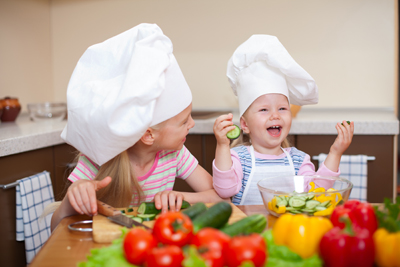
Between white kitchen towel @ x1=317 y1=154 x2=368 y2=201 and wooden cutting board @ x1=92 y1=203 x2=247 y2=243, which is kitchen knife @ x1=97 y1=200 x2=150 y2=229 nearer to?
wooden cutting board @ x1=92 y1=203 x2=247 y2=243

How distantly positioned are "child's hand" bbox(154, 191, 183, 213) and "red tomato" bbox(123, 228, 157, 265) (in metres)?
0.36

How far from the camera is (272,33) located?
2.45m

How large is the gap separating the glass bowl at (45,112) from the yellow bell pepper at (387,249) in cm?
198

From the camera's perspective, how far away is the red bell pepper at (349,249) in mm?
618

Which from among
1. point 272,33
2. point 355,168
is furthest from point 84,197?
point 272,33

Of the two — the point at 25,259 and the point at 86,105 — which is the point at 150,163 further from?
the point at 25,259

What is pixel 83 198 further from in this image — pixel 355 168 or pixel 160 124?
pixel 355 168

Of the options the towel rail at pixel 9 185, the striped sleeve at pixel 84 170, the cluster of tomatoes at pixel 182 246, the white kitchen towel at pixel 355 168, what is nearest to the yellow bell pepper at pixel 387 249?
the cluster of tomatoes at pixel 182 246

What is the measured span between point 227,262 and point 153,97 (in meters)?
0.49

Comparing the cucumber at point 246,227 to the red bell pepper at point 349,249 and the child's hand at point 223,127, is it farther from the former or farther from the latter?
the child's hand at point 223,127

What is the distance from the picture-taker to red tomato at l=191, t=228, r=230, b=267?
0.59 m

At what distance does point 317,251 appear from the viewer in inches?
26.8

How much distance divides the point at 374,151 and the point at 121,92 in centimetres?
136

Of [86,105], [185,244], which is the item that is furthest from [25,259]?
[185,244]
